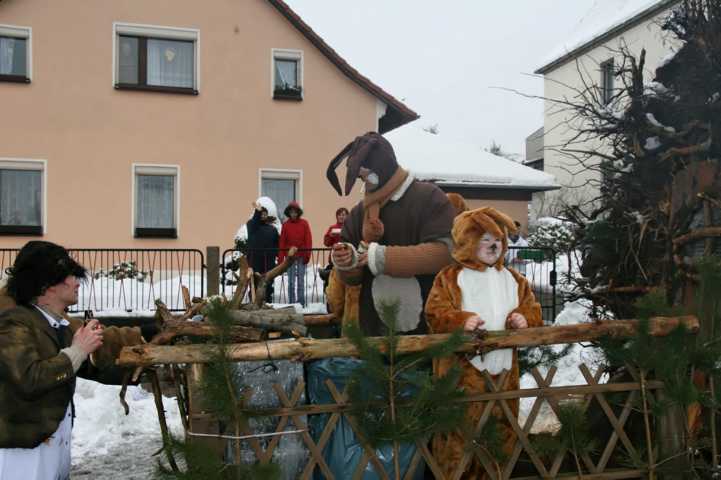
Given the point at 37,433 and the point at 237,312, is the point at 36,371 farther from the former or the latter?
the point at 237,312

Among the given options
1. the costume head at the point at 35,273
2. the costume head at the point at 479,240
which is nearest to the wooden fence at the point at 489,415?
the costume head at the point at 479,240

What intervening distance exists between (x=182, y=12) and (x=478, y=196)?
10117mm

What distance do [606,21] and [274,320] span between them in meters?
22.5

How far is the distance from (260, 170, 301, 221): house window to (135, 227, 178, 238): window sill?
6.44 feet

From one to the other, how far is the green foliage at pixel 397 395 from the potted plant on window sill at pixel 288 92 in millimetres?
13039

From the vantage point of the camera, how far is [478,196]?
69.4ft

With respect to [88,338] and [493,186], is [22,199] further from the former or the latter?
[88,338]

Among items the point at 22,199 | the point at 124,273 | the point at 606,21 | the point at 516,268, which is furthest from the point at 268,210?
the point at 606,21

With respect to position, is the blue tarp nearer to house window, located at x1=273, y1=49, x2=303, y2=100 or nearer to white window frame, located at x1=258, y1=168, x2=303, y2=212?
white window frame, located at x1=258, y1=168, x2=303, y2=212

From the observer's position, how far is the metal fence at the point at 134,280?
440 inches

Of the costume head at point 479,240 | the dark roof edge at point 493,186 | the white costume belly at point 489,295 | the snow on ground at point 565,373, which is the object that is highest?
the dark roof edge at point 493,186

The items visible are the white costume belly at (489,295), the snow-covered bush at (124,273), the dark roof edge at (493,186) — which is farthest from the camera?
the dark roof edge at (493,186)

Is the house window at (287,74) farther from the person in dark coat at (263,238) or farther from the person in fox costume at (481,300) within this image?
the person in fox costume at (481,300)

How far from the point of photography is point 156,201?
14.7 m
